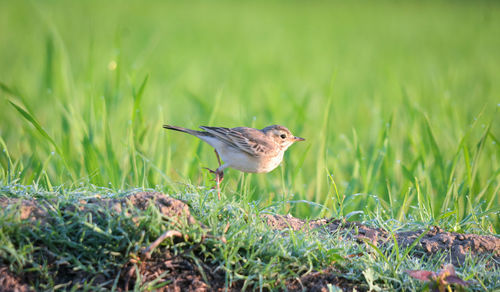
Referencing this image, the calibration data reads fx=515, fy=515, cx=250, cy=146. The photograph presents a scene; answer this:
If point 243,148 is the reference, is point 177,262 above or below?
below

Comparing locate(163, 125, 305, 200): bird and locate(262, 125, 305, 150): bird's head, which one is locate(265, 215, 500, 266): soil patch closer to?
locate(163, 125, 305, 200): bird

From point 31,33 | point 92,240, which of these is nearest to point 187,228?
point 92,240

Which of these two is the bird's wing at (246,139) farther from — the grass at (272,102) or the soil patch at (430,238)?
the soil patch at (430,238)

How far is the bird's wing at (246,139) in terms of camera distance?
173 inches

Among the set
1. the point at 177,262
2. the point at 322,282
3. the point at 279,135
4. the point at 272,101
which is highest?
the point at 279,135

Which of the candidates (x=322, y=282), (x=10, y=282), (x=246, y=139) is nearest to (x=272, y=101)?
(x=246, y=139)

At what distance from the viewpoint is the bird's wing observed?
438 centimetres

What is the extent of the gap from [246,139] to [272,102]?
11.5 feet

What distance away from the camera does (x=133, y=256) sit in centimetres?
293

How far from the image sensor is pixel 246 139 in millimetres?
4484

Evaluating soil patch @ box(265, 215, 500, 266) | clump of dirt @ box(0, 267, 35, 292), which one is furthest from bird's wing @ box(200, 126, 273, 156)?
clump of dirt @ box(0, 267, 35, 292)

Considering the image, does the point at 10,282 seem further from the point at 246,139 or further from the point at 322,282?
the point at 246,139

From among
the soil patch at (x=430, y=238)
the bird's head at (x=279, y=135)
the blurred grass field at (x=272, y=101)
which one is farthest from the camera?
the blurred grass field at (x=272, y=101)

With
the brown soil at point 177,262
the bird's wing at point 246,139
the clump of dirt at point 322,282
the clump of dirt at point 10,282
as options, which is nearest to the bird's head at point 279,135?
the bird's wing at point 246,139
